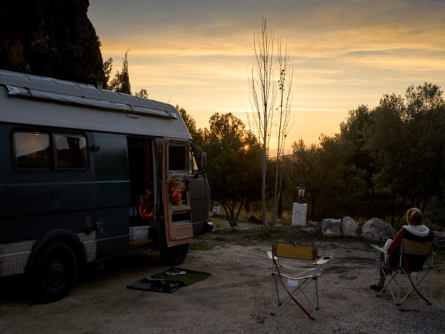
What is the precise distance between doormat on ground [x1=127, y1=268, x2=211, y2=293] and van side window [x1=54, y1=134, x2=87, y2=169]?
2.08 metres

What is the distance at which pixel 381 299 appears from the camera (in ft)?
19.8

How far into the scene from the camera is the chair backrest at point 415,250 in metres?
5.76

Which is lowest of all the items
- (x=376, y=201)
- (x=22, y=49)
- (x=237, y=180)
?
(x=376, y=201)

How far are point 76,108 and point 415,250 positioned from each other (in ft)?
17.1

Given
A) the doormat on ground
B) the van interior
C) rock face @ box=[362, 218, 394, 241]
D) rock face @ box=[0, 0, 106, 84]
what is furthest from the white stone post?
the van interior

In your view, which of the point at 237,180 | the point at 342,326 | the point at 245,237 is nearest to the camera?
the point at 342,326

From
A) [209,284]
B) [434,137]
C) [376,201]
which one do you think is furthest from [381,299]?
[376,201]

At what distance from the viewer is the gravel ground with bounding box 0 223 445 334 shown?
15.6 ft

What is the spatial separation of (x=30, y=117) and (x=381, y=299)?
5451 millimetres

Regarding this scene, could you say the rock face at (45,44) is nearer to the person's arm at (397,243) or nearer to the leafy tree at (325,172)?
the person's arm at (397,243)

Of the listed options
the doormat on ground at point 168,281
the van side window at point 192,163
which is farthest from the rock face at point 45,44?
the doormat on ground at point 168,281

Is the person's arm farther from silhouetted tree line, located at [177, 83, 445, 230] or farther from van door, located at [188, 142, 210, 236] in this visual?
silhouetted tree line, located at [177, 83, 445, 230]

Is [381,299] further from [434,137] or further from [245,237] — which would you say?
[434,137]

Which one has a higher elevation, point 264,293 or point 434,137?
point 434,137
